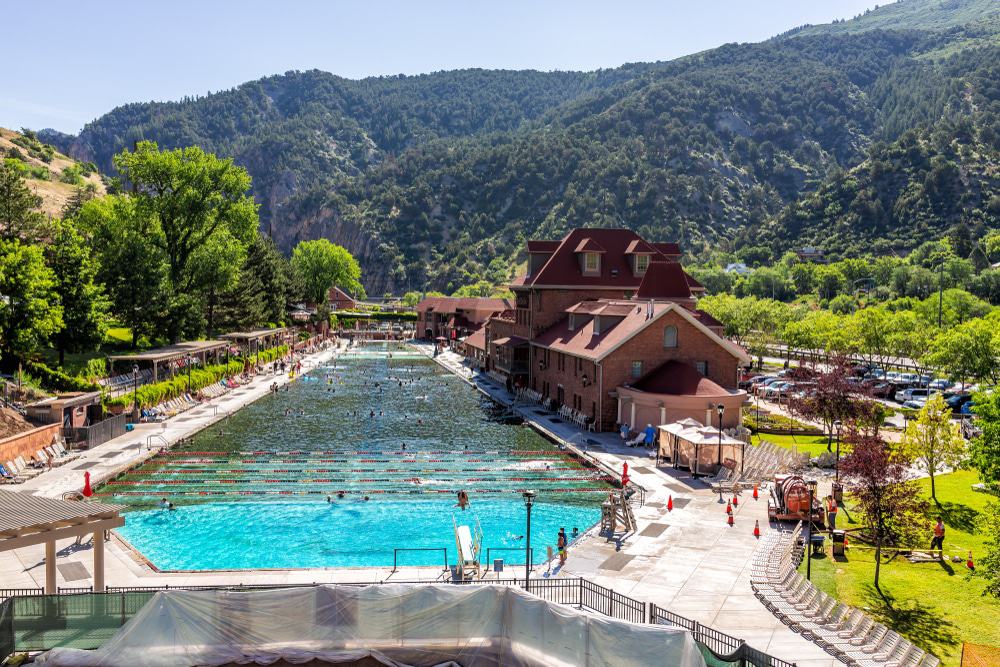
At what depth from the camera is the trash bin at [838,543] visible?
24.5 m

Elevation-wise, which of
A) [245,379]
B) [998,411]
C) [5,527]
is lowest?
[245,379]

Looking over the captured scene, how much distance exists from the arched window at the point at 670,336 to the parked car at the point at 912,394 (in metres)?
24.9

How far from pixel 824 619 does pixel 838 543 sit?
6842mm

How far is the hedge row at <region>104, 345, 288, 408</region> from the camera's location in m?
46.6

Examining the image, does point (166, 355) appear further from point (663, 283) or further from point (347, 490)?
point (663, 283)

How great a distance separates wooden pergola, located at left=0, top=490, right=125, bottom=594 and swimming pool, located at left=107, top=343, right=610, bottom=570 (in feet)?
23.3

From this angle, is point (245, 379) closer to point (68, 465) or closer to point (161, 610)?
point (68, 465)

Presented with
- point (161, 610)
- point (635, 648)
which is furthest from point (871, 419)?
point (161, 610)

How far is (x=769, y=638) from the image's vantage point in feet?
58.3

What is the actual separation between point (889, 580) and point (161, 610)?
66.7 ft

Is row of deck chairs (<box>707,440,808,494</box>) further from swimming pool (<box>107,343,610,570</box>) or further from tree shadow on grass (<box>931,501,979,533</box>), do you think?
tree shadow on grass (<box>931,501,979,533</box>)

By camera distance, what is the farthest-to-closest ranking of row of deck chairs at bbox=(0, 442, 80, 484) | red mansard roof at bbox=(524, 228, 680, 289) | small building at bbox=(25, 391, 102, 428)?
1. red mansard roof at bbox=(524, 228, 680, 289)
2. small building at bbox=(25, 391, 102, 428)
3. row of deck chairs at bbox=(0, 442, 80, 484)

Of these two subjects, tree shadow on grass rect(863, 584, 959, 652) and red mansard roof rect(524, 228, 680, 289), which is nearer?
tree shadow on grass rect(863, 584, 959, 652)

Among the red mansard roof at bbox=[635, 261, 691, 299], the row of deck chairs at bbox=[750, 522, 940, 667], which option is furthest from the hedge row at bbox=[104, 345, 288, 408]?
the row of deck chairs at bbox=[750, 522, 940, 667]
